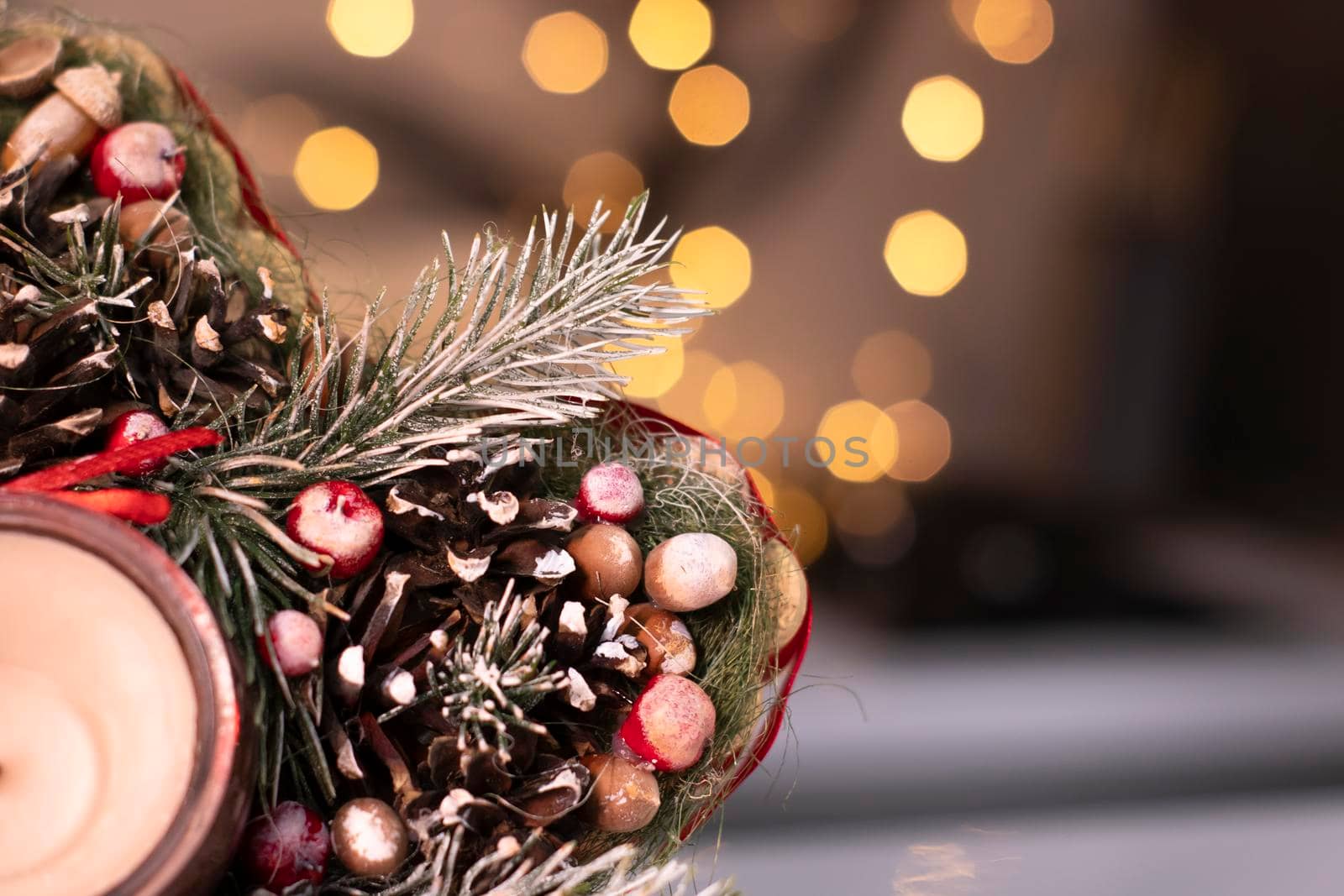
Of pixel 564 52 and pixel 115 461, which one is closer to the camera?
pixel 115 461

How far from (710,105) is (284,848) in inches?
26.1

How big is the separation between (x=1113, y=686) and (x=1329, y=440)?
30 centimetres

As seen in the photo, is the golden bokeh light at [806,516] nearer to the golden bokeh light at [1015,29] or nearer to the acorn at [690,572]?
the golden bokeh light at [1015,29]

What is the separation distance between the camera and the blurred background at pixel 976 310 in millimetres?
757

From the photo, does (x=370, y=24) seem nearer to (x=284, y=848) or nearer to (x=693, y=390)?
(x=693, y=390)

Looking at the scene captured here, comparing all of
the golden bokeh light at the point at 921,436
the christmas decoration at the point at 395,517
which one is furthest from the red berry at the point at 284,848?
the golden bokeh light at the point at 921,436

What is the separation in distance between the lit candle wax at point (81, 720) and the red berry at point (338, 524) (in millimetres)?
57

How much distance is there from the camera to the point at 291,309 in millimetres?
361

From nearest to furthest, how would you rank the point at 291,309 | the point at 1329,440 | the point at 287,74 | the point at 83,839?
the point at 83,839 < the point at 291,309 < the point at 287,74 < the point at 1329,440

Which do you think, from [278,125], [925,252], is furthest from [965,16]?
[278,125]

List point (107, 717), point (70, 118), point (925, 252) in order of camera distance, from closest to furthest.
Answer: point (107, 717), point (70, 118), point (925, 252)

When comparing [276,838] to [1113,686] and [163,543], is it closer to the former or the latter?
[163,543]

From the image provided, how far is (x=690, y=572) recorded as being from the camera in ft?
1.04

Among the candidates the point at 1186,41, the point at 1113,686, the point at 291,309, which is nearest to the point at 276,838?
the point at 291,309
